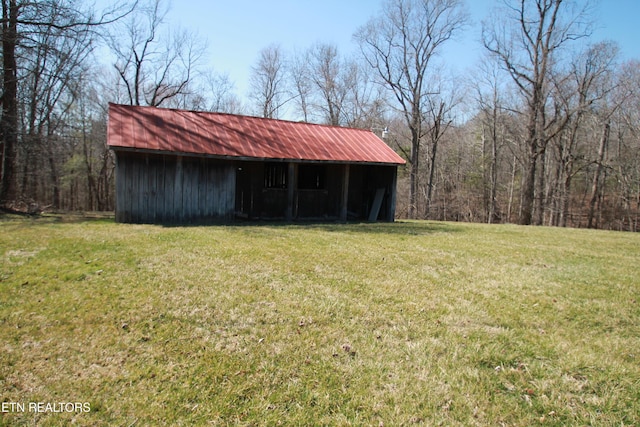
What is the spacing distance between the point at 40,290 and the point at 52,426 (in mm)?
2810

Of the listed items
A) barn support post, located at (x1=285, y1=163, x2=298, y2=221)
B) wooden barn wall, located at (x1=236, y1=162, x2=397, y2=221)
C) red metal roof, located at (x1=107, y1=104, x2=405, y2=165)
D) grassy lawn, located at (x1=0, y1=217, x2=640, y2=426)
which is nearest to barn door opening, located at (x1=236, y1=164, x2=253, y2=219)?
wooden barn wall, located at (x1=236, y1=162, x2=397, y2=221)

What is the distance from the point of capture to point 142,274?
16.9 ft

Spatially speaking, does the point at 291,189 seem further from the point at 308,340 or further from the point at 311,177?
the point at 308,340

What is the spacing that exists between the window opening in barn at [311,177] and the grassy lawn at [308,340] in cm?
752

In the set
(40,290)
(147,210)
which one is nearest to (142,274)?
(40,290)

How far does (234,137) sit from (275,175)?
195 centimetres

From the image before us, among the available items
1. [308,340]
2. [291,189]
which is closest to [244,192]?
[291,189]

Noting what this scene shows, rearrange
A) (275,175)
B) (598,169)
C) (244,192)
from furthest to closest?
(598,169) < (275,175) < (244,192)

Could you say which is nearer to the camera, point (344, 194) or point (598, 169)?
point (344, 194)

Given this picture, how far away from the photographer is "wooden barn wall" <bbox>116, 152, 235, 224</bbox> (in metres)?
10.6

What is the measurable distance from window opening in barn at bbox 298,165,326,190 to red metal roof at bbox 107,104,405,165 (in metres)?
0.92

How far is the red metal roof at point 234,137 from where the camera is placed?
429 inches

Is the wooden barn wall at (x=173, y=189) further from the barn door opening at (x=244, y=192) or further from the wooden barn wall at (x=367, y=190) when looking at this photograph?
the wooden barn wall at (x=367, y=190)

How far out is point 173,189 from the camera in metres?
11.2
